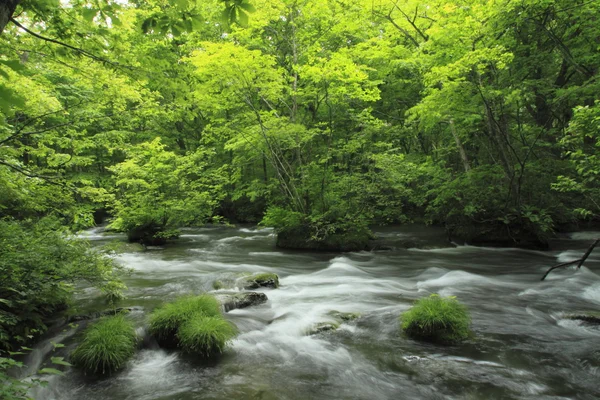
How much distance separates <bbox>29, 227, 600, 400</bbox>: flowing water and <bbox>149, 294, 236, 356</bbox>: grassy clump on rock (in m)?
0.18

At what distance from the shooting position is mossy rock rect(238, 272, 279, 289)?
8.43 m

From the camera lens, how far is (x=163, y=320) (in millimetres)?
5617

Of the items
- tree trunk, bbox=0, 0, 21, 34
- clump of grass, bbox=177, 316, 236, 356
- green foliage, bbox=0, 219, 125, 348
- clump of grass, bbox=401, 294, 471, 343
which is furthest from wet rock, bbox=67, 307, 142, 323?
tree trunk, bbox=0, 0, 21, 34

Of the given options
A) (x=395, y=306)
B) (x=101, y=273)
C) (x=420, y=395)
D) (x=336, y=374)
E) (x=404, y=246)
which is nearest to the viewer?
(x=420, y=395)

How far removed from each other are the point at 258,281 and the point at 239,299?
151cm

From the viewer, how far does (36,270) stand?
4.76 m

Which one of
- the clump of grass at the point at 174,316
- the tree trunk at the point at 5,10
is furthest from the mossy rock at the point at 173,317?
the tree trunk at the point at 5,10

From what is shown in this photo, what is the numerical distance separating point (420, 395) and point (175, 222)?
12.8 metres

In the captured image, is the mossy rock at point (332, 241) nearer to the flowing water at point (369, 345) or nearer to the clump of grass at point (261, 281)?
the flowing water at point (369, 345)

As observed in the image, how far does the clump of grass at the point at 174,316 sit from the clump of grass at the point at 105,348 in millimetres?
414

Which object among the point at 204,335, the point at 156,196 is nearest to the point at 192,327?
the point at 204,335

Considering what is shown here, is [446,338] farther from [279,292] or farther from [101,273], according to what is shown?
[101,273]

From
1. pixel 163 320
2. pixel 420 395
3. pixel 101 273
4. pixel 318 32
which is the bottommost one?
pixel 420 395

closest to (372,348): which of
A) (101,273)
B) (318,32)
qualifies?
(101,273)
